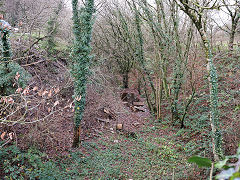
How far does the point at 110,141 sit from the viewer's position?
26.7ft

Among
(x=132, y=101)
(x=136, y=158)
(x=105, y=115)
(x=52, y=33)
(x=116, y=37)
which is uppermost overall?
(x=116, y=37)

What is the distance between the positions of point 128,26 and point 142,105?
6120mm

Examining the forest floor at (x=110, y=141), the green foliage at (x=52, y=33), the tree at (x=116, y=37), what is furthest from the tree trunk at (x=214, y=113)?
the green foliage at (x=52, y=33)

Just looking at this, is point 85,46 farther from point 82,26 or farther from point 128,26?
point 128,26

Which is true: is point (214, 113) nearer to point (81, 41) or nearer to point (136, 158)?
point (136, 158)

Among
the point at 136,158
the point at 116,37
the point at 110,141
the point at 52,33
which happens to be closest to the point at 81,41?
the point at 110,141

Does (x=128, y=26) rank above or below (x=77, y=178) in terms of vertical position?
above

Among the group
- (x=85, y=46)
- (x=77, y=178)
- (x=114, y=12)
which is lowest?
(x=77, y=178)

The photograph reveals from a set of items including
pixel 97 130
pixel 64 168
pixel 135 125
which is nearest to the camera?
pixel 64 168

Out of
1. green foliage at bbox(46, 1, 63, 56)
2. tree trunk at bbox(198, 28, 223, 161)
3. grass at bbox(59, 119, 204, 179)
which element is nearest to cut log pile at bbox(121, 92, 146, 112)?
grass at bbox(59, 119, 204, 179)

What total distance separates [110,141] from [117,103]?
3518 millimetres

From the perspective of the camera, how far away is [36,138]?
6195 millimetres

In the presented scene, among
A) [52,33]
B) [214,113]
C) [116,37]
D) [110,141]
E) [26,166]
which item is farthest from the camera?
[116,37]

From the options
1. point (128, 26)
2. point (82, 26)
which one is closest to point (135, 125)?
point (82, 26)
